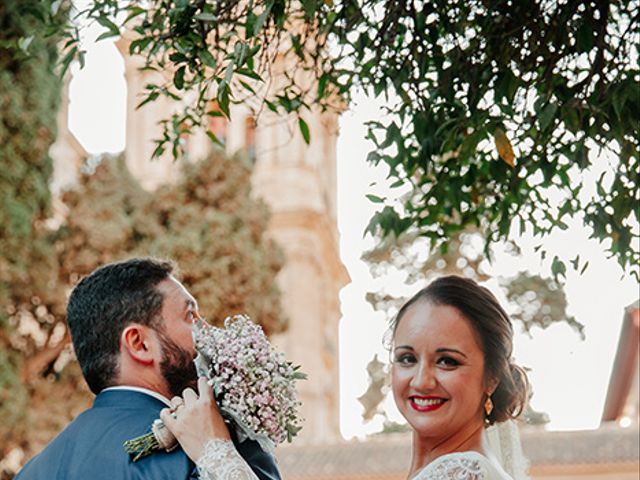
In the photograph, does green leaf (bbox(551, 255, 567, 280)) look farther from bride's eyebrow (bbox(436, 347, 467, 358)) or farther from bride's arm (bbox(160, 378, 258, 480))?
bride's arm (bbox(160, 378, 258, 480))

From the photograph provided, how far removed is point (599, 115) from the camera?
4.23m

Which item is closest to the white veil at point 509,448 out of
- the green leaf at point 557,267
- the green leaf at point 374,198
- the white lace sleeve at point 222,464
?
the white lace sleeve at point 222,464

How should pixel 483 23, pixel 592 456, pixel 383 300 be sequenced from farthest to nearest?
1. pixel 383 300
2. pixel 592 456
3. pixel 483 23

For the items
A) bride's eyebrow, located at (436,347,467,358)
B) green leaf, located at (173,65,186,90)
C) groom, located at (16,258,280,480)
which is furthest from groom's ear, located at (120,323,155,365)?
green leaf, located at (173,65,186,90)

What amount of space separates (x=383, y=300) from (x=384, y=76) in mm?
23408

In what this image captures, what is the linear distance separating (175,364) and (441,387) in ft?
2.55

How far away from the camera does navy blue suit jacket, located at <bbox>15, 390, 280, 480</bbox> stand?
317 centimetres

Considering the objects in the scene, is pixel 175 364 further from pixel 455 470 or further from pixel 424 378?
pixel 455 470

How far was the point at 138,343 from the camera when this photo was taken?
332 centimetres

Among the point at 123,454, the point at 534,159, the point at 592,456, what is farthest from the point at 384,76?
the point at 592,456

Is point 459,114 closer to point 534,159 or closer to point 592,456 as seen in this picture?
point 534,159

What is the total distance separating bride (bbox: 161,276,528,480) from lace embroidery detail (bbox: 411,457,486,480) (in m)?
0.03

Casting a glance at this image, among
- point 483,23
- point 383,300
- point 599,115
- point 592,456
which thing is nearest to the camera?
point 599,115

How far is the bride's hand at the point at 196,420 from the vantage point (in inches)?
123
